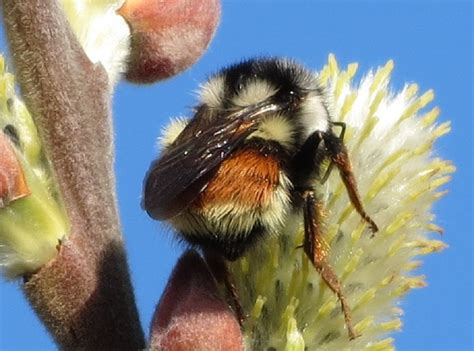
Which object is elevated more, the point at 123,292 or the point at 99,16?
the point at 99,16

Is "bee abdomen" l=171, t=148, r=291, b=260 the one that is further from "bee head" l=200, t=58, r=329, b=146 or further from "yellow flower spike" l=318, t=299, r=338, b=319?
"yellow flower spike" l=318, t=299, r=338, b=319

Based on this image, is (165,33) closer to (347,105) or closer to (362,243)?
(347,105)

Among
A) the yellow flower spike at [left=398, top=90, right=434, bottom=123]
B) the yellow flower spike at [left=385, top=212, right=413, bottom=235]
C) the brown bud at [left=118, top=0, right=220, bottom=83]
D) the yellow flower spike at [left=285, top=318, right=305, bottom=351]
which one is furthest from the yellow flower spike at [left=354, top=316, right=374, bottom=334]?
the brown bud at [left=118, top=0, right=220, bottom=83]

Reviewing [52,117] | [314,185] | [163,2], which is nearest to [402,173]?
[314,185]

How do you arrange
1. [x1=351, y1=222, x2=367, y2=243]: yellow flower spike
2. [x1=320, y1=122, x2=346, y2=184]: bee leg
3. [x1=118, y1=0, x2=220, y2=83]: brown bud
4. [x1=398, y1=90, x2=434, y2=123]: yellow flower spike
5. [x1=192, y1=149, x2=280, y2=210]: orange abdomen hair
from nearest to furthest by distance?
[x1=192, y1=149, x2=280, y2=210]: orange abdomen hair, [x1=320, y1=122, x2=346, y2=184]: bee leg, [x1=351, y1=222, x2=367, y2=243]: yellow flower spike, [x1=118, y1=0, x2=220, y2=83]: brown bud, [x1=398, y1=90, x2=434, y2=123]: yellow flower spike

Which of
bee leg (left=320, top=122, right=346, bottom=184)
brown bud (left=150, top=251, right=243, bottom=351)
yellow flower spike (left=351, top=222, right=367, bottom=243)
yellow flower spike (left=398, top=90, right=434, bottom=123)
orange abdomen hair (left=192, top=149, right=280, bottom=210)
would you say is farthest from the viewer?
yellow flower spike (left=398, top=90, right=434, bottom=123)

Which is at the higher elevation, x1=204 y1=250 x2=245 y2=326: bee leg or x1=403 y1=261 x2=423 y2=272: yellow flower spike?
x1=403 y1=261 x2=423 y2=272: yellow flower spike

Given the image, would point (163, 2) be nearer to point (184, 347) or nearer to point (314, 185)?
point (314, 185)
